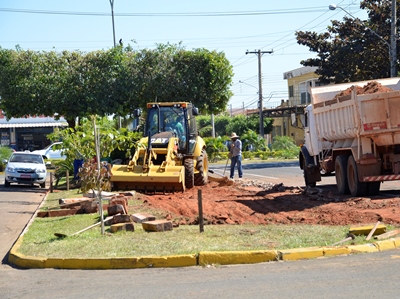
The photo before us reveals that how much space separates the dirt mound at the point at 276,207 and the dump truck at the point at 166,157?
1.80 feet

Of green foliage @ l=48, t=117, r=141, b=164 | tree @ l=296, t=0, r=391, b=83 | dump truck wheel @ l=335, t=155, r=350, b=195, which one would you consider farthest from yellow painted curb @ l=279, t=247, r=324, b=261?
tree @ l=296, t=0, r=391, b=83

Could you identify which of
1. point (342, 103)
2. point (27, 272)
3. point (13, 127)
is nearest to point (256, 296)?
point (27, 272)

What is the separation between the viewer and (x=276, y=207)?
16016mm

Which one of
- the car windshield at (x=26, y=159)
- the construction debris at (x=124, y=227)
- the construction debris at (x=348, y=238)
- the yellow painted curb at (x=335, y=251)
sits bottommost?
the yellow painted curb at (x=335, y=251)

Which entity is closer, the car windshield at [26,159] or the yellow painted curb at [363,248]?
the yellow painted curb at [363,248]

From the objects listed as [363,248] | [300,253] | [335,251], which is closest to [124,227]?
[300,253]

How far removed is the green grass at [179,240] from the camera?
1062 cm

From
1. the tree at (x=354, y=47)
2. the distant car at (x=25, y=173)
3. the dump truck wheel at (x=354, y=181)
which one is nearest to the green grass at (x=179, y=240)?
the dump truck wheel at (x=354, y=181)

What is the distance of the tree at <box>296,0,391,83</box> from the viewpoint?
127 ft

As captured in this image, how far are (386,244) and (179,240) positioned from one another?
10.5ft

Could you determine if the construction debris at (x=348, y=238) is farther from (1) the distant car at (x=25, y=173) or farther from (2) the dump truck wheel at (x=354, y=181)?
(1) the distant car at (x=25, y=173)

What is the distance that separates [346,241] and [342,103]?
25.5ft

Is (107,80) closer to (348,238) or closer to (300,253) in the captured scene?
(348,238)

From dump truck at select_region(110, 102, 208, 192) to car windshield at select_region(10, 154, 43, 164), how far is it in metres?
8.12
